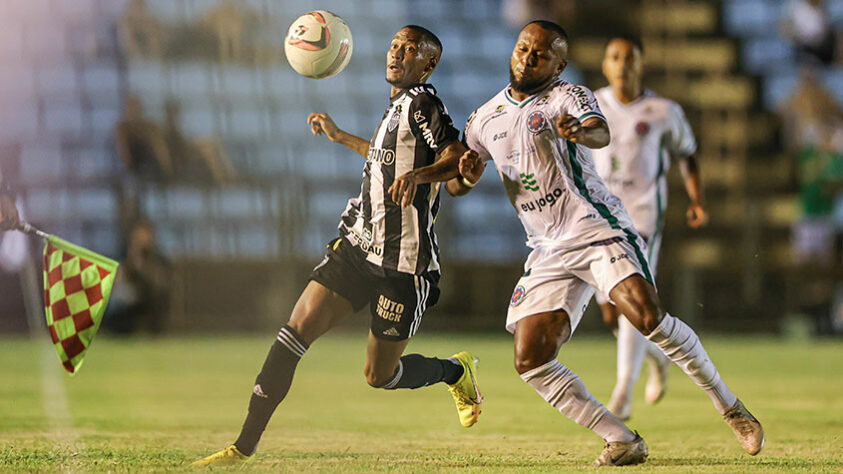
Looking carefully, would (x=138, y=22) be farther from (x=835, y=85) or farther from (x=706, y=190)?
(x=835, y=85)

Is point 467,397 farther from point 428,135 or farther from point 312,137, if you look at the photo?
point 312,137

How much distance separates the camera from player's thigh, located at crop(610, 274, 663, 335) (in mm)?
5402

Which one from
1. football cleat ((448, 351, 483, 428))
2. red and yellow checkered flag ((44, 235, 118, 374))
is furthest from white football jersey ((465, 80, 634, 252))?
red and yellow checkered flag ((44, 235, 118, 374))

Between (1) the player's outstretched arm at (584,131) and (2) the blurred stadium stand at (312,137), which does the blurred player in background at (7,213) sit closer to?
(1) the player's outstretched arm at (584,131)

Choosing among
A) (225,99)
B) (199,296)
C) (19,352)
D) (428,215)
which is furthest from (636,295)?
(225,99)

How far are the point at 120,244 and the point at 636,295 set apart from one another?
16.6m

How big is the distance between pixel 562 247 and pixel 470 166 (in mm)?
671

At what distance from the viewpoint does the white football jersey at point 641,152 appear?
25.8ft

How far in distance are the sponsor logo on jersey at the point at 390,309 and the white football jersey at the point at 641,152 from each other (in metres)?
2.56

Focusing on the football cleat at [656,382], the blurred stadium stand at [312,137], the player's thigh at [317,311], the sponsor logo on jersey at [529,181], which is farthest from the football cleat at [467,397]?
the blurred stadium stand at [312,137]

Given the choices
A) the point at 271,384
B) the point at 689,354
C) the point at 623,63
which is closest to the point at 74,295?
the point at 271,384

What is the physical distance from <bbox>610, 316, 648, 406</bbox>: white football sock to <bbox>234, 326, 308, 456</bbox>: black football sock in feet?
9.36

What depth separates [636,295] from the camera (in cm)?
544

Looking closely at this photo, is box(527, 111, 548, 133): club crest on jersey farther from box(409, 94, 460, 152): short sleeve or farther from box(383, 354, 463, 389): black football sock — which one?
box(383, 354, 463, 389): black football sock
